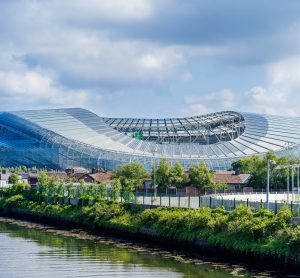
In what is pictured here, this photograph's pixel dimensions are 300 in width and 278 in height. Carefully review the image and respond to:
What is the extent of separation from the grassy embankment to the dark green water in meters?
2.15

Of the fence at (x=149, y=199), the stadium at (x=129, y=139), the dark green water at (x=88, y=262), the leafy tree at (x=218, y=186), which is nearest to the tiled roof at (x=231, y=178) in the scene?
the leafy tree at (x=218, y=186)

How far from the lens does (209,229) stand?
42.6 m

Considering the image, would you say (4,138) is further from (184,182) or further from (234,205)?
(234,205)

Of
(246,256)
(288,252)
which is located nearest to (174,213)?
(246,256)

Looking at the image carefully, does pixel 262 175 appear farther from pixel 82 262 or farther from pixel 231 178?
pixel 82 262

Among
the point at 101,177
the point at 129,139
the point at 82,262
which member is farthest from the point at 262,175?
the point at 129,139

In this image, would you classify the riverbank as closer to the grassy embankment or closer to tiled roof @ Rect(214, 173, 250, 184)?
the grassy embankment

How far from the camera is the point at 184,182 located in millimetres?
89438

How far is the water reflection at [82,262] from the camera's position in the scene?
35688 millimetres

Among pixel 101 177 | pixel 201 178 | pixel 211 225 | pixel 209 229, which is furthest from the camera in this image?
pixel 101 177

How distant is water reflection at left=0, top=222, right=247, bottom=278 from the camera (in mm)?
35688

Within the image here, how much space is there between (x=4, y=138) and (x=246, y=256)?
110253 mm

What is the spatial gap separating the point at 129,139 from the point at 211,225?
4043 inches

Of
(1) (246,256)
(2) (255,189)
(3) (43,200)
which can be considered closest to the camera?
(1) (246,256)
